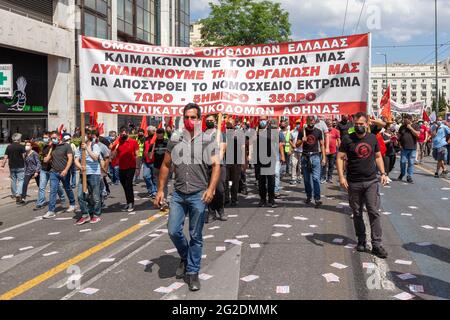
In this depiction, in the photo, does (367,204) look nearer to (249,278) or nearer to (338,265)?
(338,265)

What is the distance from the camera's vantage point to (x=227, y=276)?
16.4 feet

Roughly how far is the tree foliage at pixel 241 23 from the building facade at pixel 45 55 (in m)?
12.1

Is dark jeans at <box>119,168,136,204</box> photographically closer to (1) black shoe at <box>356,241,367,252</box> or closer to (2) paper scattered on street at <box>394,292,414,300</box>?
(1) black shoe at <box>356,241,367,252</box>

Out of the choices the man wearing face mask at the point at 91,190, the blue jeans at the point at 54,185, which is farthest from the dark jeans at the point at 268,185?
the blue jeans at the point at 54,185

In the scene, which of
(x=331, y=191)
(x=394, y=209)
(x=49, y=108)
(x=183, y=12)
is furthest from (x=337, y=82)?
(x=183, y=12)

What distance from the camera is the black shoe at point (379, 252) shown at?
18.4ft

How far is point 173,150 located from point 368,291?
2.60m

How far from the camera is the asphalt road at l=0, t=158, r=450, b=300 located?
182 inches

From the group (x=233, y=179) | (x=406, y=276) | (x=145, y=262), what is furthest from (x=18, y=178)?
(x=406, y=276)

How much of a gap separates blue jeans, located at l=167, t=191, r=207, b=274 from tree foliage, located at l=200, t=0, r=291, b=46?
3880 cm

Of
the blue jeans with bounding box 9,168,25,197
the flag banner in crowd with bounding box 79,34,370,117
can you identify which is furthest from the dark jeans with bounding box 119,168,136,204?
the blue jeans with bounding box 9,168,25,197

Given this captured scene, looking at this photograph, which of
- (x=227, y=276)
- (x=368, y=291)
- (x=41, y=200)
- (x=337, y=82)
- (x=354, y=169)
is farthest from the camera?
(x=41, y=200)

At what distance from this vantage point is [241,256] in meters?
5.75
